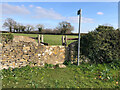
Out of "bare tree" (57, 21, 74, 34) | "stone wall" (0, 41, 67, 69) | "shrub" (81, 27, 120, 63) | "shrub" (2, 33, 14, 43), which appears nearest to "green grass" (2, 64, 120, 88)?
"stone wall" (0, 41, 67, 69)

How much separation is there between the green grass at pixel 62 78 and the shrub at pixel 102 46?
0.95 metres

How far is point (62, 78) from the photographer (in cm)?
466

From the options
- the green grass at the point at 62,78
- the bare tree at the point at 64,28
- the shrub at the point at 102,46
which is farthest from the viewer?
the bare tree at the point at 64,28

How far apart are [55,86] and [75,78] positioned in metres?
1.14

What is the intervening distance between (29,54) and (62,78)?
250 centimetres

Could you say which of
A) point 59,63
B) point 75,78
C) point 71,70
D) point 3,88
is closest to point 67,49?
point 59,63

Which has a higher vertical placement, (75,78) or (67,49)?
(67,49)

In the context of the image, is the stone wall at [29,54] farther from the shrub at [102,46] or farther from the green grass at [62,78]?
the shrub at [102,46]

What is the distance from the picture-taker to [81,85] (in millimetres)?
4148

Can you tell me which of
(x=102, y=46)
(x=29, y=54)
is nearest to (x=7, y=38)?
(x=29, y=54)

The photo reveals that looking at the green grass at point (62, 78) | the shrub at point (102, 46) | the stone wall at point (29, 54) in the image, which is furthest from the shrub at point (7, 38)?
the shrub at point (102, 46)

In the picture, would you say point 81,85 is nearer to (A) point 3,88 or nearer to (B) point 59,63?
(B) point 59,63

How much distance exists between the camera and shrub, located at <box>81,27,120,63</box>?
6352mm

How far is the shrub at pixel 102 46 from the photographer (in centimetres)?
635
